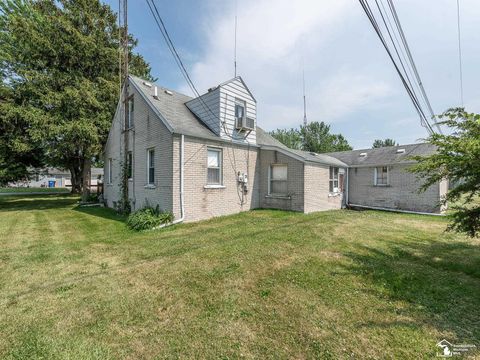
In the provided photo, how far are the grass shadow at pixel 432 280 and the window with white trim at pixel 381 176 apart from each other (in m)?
10.0

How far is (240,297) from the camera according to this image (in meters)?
3.58

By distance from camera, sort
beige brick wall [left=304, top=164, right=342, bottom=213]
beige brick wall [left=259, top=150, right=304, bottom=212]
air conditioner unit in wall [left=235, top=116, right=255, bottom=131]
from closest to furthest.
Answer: air conditioner unit in wall [left=235, top=116, right=255, bottom=131] → beige brick wall [left=259, top=150, right=304, bottom=212] → beige brick wall [left=304, top=164, right=342, bottom=213]

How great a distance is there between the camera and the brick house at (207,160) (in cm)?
906

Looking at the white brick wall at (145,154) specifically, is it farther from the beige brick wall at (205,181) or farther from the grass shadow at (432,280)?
the grass shadow at (432,280)

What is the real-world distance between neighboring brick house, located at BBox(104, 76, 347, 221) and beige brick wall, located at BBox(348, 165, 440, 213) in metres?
4.13

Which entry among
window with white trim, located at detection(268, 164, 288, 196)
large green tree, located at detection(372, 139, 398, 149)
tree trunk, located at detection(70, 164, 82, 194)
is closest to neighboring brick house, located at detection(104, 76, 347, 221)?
window with white trim, located at detection(268, 164, 288, 196)

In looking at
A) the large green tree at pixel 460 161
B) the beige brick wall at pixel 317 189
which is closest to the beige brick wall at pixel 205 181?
the beige brick wall at pixel 317 189

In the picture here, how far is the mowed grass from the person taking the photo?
2602 mm

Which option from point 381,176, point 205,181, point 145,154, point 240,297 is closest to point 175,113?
point 145,154

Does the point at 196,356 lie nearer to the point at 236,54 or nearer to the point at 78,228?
the point at 78,228

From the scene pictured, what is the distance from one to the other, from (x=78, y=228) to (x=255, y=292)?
7910 millimetres

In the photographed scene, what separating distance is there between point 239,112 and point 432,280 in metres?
9.63

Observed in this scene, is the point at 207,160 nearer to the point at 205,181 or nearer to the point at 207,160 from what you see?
the point at 207,160

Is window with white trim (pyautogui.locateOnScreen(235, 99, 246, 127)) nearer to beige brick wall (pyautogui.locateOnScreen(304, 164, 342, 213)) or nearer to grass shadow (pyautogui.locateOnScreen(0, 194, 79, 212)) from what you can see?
beige brick wall (pyautogui.locateOnScreen(304, 164, 342, 213))
